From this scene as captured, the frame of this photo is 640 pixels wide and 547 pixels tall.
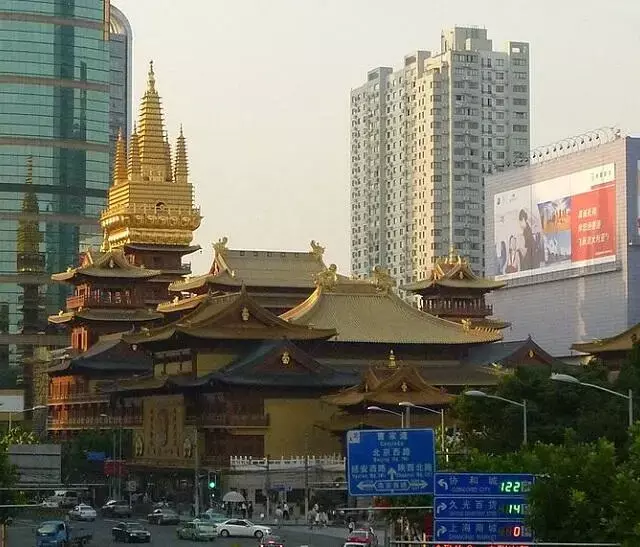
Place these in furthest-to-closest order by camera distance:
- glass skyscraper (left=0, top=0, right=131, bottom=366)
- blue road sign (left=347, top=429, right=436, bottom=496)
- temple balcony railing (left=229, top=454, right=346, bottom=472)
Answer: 1. glass skyscraper (left=0, top=0, right=131, bottom=366)
2. temple balcony railing (left=229, top=454, right=346, bottom=472)
3. blue road sign (left=347, top=429, right=436, bottom=496)

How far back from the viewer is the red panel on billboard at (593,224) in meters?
119

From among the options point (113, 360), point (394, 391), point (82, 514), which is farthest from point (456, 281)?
point (82, 514)

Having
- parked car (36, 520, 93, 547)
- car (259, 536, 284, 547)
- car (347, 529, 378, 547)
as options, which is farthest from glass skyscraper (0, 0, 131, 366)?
car (259, 536, 284, 547)

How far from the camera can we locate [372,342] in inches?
3952

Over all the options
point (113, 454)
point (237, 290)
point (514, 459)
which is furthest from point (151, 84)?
point (514, 459)

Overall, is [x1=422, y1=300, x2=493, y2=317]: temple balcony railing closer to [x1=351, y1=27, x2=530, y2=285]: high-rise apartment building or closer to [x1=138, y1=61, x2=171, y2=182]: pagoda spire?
[x1=138, y1=61, x2=171, y2=182]: pagoda spire

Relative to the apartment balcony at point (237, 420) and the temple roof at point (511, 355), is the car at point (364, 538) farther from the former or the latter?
the temple roof at point (511, 355)

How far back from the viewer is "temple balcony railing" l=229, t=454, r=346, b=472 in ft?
295

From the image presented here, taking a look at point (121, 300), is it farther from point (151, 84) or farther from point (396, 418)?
point (396, 418)

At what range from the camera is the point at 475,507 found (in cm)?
3822

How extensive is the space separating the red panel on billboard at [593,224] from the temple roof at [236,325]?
94.2 ft

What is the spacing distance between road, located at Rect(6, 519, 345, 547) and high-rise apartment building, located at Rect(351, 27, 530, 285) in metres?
103

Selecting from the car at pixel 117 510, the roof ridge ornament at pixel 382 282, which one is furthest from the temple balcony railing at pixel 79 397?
the car at pixel 117 510

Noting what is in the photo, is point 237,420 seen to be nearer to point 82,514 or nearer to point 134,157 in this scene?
point 82,514
